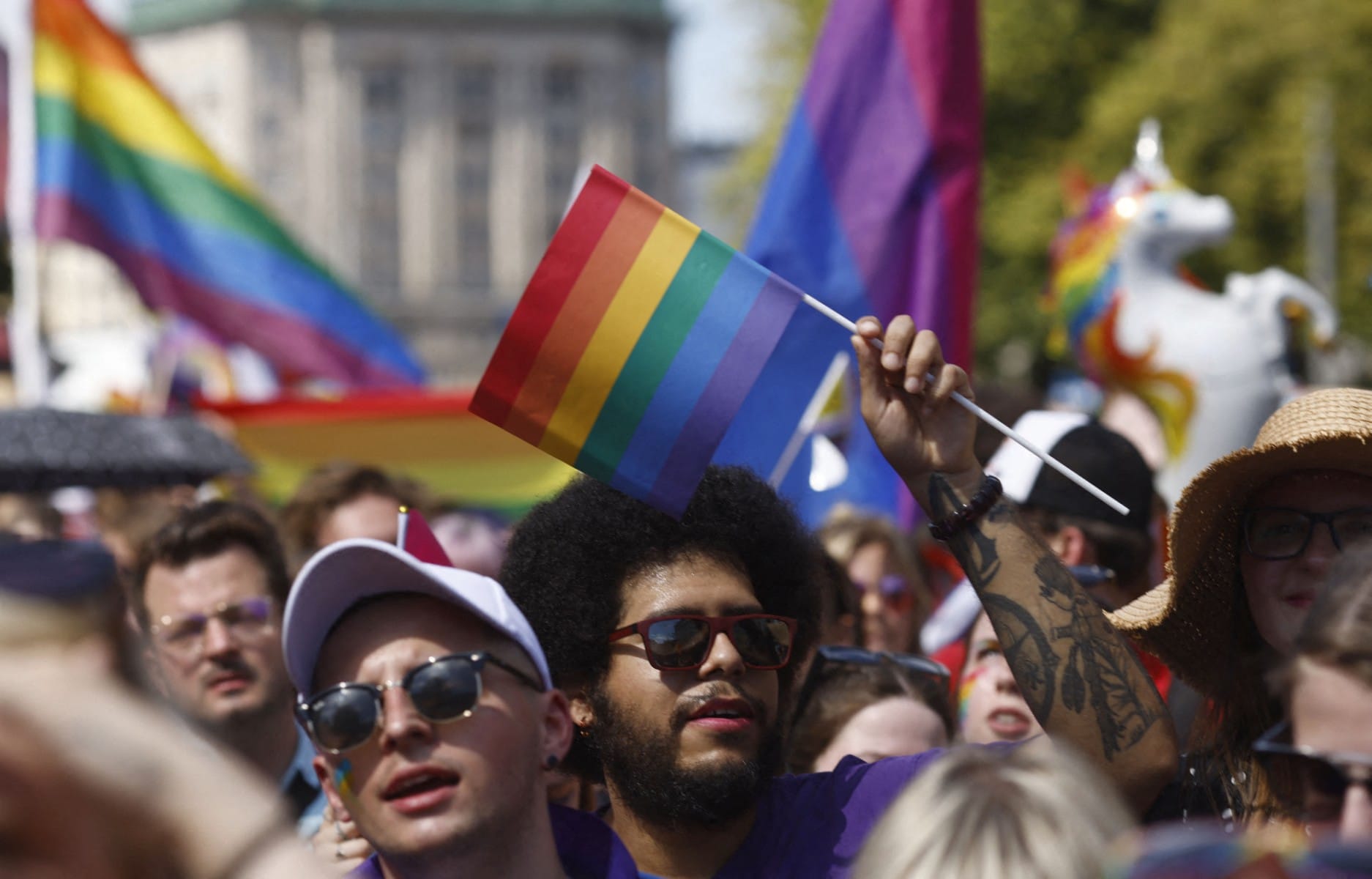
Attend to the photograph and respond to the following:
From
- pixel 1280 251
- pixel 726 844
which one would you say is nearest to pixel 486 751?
pixel 726 844

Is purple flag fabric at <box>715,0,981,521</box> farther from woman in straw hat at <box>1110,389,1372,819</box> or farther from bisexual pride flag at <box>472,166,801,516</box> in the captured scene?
woman in straw hat at <box>1110,389,1372,819</box>

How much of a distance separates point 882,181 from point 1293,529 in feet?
12.1

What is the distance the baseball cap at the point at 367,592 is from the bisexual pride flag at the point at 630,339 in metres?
0.52

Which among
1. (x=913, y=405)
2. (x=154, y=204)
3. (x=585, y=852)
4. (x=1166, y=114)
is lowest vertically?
(x=585, y=852)

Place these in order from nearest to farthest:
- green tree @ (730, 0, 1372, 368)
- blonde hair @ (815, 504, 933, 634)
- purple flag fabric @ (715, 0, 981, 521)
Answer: blonde hair @ (815, 504, 933, 634), purple flag fabric @ (715, 0, 981, 521), green tree @ (730, 0, 1372, 368)

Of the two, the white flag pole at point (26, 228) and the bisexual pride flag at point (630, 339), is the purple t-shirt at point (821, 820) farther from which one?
the white flag pole at point (26, 228)

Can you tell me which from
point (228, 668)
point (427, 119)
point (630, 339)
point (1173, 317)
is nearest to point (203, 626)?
point (228, 668)

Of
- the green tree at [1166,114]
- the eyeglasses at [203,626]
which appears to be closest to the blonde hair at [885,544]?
the eyeglasses at [203,626]

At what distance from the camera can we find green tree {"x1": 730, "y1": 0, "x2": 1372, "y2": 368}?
1880 cm

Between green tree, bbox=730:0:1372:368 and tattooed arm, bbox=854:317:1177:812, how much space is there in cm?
1655

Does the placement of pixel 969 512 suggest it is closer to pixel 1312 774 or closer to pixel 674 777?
pixel 674 777

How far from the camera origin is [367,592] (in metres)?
2.55

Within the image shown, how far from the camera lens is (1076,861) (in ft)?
5.09

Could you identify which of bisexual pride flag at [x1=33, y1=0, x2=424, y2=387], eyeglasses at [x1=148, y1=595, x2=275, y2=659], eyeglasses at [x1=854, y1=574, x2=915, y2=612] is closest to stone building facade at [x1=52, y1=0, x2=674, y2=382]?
bisexual pride flag at [x1=33, y1=0, x2=424, y2=387]
